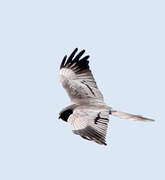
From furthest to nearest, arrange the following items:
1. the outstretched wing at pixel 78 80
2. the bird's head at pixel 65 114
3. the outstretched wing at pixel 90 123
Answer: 1. the outstretched wing at pixel 78 80
2. the bird's head at pixel 65 114
3. the outstretched wing at pixel 90 123

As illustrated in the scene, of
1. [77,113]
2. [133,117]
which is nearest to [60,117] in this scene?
[77,113]

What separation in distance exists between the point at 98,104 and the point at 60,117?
1.08 meters

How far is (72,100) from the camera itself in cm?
1553

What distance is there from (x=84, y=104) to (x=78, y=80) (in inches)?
57.3

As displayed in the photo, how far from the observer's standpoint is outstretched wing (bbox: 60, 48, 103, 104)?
51.2ft

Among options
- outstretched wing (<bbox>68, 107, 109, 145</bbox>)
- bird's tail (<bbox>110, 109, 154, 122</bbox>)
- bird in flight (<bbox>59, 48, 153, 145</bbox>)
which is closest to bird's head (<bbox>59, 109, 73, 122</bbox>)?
bird in flight (<bbox>59, 48, 153, 145</bbox>)

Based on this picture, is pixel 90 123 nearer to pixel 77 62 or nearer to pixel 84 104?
pixel 84 104

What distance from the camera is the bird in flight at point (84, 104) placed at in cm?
1328

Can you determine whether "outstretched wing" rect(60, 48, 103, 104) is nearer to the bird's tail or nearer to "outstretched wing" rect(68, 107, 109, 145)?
the bird's tail

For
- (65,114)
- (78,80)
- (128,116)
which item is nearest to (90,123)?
(65,114)

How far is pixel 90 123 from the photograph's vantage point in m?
13.5

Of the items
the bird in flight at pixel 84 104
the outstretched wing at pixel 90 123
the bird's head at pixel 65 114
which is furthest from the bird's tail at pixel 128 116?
the bird's head at pixel 65 114

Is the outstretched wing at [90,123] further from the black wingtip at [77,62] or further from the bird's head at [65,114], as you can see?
the black wingtip at [77,62]

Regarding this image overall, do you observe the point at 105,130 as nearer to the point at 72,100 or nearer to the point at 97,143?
the point at 97,143
